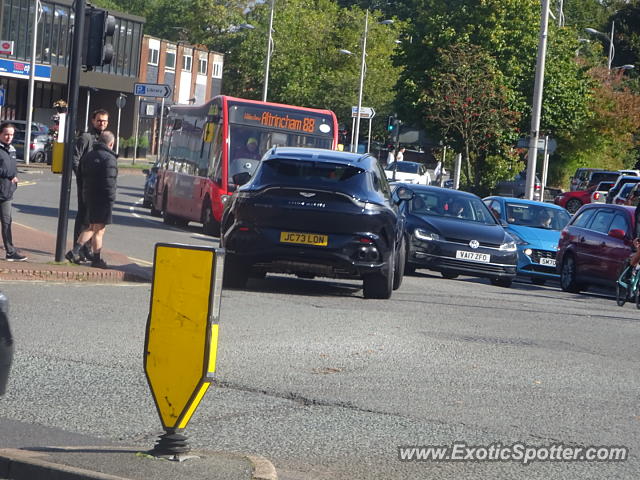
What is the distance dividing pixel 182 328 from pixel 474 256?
13.5 metres

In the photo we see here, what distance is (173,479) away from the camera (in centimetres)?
554

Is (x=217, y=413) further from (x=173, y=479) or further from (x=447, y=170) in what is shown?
(x=447, y=170)

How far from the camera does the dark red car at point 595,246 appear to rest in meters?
19.3

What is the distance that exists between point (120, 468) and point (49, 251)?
11450mm

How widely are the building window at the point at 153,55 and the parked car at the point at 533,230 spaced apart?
68.3 meters

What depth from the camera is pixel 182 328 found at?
6.01 m

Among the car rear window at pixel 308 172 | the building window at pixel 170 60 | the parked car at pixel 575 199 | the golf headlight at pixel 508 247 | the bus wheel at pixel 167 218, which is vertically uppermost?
the building window at pixel 170 60

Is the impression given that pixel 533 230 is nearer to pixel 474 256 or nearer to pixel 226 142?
pixel 474 256

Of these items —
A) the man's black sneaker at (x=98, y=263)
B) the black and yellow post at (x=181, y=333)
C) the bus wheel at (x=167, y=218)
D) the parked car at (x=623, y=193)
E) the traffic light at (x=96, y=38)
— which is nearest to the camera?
the black and yellow post at (x=181, y=333)

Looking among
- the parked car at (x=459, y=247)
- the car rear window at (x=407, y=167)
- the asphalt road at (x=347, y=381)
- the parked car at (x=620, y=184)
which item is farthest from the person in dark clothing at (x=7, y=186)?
the car rear window at (x=407, y=167)

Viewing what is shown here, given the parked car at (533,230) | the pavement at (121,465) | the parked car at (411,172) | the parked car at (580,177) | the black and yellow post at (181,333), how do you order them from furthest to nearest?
the parked car at (411,172) → the parked car at (580,177) → the parked car at (533,230) → the black and yellow post at (181,333) → the pavement at (121,465)

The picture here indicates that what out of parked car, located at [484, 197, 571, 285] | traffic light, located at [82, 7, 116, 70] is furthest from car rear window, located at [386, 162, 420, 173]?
traffic light, located at [82, 7, 116, 70]

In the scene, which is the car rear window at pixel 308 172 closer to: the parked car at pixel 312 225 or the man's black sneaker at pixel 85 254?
the parked car at pixel 312 225

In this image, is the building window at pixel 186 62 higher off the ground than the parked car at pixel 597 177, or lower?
higher
